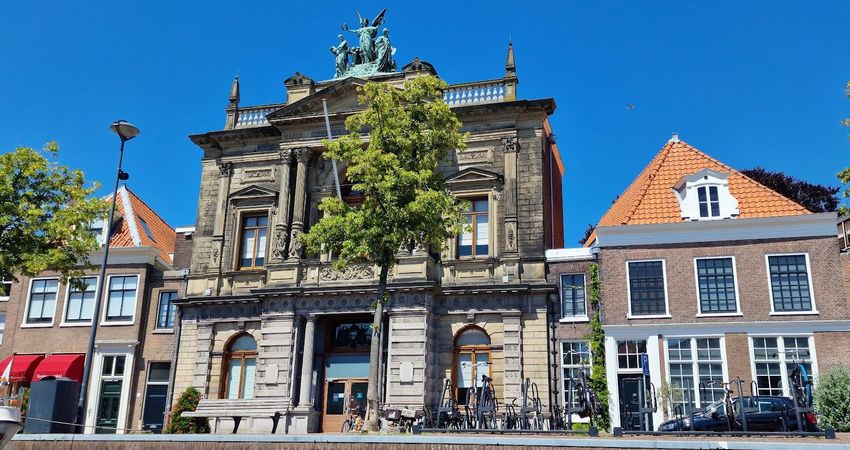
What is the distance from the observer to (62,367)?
31.6 m

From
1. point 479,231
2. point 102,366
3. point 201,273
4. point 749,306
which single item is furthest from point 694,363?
point 102,366

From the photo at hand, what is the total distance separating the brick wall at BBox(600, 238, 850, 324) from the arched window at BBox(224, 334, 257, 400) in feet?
43.5

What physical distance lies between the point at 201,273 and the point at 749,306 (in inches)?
805

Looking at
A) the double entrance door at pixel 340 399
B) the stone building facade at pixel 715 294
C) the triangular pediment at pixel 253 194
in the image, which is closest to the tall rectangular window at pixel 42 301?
the triangular pediment at pixel 253 194

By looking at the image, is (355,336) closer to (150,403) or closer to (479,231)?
(479,231)

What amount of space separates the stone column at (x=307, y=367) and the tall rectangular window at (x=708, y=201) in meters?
14.1

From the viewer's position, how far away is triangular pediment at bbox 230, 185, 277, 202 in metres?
31.7

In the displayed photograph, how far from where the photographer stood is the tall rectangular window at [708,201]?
2667cm

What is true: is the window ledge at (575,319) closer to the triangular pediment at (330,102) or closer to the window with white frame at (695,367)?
the window with white frame at (695,367)

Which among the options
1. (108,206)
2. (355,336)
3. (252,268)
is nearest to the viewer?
(108,206)

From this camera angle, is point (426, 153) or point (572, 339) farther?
point (572, 339)

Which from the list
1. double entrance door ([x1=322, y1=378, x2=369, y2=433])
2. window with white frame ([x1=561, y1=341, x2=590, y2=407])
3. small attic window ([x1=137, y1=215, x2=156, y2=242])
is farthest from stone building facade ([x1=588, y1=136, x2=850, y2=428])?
small attic window ([x1=137, y1=215, x2=156, y2=242])

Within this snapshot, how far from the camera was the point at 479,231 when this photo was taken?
29266mm

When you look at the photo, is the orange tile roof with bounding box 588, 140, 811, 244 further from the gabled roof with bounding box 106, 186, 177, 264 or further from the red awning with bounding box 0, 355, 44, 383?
the red awning with bounding box 0, 355, 44, 383
